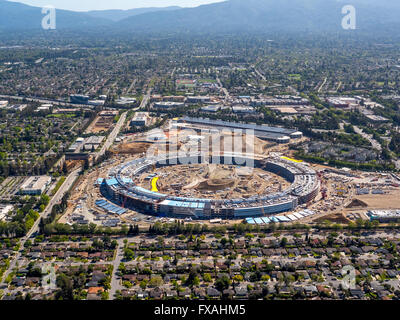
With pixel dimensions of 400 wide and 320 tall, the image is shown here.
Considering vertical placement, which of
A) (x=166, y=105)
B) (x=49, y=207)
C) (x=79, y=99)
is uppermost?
(x=79, y=99)

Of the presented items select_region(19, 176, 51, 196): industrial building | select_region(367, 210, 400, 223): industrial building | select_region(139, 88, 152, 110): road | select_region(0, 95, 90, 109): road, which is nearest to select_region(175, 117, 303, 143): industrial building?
select_region(139, 88, 152, 110): road

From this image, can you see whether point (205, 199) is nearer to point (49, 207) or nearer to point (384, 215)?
point (49, 207)

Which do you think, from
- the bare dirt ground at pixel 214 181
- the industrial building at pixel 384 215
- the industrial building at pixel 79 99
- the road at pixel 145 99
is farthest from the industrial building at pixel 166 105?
the industrial building at pixel 384 215

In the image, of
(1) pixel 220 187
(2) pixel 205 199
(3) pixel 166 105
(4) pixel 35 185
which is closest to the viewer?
(2) pixel 205 199

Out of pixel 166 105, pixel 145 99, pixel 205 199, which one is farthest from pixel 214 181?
pixel 145 99

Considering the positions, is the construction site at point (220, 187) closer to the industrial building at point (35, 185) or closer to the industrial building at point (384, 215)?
the industrial building at point (384, 215)
